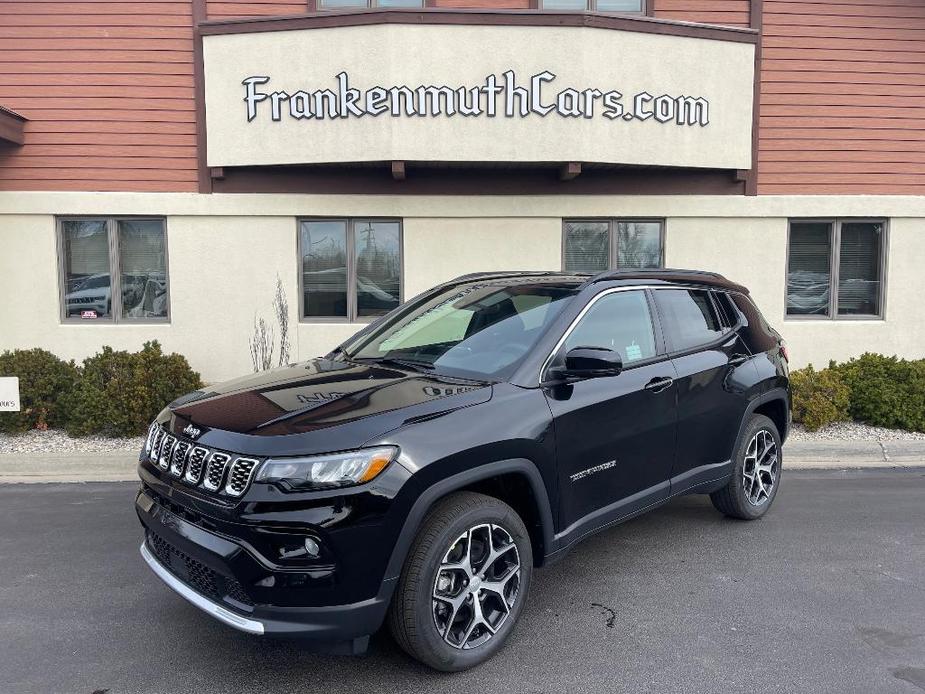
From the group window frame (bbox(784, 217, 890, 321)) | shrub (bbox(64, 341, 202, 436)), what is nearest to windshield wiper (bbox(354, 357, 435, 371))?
shrub (bbox(64, 341, 202, 436))

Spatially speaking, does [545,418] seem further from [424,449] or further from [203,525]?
[203,525]

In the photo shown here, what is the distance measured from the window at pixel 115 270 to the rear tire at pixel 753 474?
7219mm

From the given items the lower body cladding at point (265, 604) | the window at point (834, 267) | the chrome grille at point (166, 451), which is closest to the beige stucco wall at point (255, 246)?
the window at point (834, 267)

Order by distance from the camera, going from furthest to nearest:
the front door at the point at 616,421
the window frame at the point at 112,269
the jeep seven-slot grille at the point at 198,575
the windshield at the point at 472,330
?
the window frame at the point at 112,269 < the windshield at the point at 472,330 < the front door at the point at 616,421 < the jeep seven-slot grille at the point at 198,575

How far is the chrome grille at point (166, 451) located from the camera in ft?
10.2

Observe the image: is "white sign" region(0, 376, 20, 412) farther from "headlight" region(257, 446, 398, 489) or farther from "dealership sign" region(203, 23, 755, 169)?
"headlight" region(257, 446, 398, 489)

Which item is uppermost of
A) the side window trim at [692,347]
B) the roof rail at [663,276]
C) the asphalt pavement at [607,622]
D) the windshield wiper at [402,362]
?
the roof rail at [663,276]

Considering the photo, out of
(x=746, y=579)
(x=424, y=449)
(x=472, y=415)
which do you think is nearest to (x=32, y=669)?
(x=424, y=449)

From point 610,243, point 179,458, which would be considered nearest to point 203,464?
point 179,458

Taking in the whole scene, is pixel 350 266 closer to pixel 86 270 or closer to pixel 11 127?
pixel 86 270

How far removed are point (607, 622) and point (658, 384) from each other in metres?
1.37

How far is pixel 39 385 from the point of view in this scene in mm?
7309

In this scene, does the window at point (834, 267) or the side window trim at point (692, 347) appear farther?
the window at point (834, 267)

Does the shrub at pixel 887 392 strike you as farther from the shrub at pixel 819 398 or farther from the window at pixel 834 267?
the window at pixel 834 267
